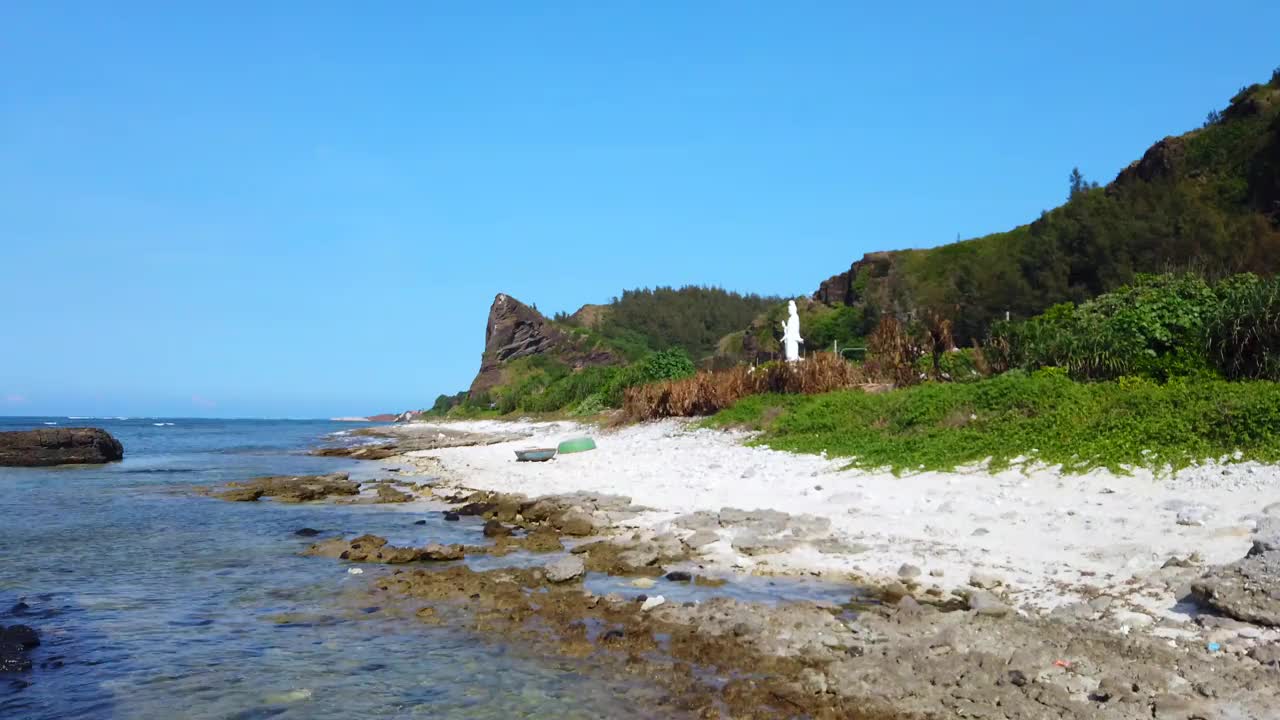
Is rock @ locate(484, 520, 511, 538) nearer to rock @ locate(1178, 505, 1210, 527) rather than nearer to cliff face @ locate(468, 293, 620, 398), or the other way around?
rock @ locate(1178, 505, 1210, 527)

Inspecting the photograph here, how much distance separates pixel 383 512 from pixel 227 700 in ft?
32.0

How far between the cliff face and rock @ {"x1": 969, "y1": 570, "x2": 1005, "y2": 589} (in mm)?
83985

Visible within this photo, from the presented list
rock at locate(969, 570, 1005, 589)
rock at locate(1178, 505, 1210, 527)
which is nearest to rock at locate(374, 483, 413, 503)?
rock at locate(969, 570, 1005, 589)

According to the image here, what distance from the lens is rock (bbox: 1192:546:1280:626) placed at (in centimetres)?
555

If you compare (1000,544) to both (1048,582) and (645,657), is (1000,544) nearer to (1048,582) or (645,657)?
(1048,582)

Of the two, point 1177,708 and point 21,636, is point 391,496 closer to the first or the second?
point 21,636

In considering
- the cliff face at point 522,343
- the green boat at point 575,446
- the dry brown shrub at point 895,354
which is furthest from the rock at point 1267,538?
the cliff face at point 522,343

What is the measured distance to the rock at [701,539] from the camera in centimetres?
992

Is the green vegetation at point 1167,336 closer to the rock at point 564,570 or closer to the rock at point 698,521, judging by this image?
the rock at point 698,521

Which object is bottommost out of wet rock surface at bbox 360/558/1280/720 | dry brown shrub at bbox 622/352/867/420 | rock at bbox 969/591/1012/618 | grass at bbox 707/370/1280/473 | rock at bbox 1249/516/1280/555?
wet rock surface at bbox 360/558/1280/720

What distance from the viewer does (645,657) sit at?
6.05 meters

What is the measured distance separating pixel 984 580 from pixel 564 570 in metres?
3.91

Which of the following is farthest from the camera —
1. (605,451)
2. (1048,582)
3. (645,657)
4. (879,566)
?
(605,451)

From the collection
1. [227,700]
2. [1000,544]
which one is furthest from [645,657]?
[1000,544]
